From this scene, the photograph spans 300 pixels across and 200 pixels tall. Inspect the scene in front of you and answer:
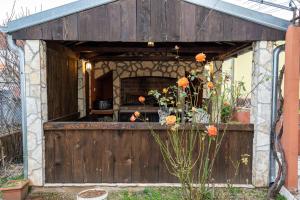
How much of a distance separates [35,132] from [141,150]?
1.58 m

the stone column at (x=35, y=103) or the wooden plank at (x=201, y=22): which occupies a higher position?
the wooden plank at (x=201, y=22)

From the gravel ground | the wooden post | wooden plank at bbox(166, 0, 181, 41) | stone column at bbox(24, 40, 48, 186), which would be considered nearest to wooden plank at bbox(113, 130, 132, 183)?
the gravel ground

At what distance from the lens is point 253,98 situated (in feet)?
12.8

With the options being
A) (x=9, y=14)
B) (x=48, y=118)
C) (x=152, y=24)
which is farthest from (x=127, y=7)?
(x=9, y=14)

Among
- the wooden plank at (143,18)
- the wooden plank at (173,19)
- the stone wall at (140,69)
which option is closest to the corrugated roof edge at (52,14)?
the wooden plank at (143,18)

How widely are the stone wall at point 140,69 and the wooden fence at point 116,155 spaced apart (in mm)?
3956

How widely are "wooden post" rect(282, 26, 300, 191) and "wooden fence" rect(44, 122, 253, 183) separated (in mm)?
541

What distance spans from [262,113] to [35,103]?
332 cm

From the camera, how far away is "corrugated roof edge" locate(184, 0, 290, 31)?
3609 mm

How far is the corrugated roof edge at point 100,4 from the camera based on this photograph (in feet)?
11.8

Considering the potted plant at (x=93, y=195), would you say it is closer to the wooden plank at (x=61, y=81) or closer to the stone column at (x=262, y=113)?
the wooden plank at (x=61, y=81)

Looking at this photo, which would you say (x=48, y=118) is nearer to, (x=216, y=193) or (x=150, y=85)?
(x=216, y=193)

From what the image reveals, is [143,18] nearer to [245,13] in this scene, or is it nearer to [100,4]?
[100,4]

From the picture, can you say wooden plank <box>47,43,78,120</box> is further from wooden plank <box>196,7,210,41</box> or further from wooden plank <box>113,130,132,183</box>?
wooden plank <box>196,7,210,41</box>
